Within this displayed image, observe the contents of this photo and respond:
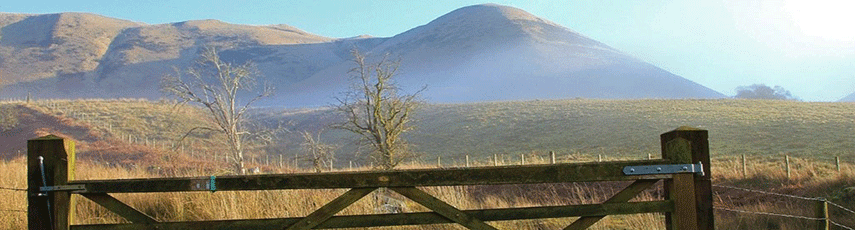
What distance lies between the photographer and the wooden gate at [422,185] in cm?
353

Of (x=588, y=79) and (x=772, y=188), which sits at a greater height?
(x=588, y=79)

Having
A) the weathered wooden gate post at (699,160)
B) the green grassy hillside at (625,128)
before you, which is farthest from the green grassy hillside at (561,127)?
the weathered wooden gate post at (699,160)

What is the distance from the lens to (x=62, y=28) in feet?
641

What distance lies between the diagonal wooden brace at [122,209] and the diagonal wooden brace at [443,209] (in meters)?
1.53

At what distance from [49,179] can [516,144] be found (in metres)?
48.2

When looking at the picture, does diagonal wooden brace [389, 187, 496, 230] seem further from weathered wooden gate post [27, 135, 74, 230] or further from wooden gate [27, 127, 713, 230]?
weathered wooden gate post [27, 135, 74, 230]

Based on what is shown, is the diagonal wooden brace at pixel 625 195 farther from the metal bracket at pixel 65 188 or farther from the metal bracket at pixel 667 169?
the metal bracket at pixel 65 188

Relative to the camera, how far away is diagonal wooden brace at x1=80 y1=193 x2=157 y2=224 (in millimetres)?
3637

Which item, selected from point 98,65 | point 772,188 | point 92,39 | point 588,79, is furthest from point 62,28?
point 772,188

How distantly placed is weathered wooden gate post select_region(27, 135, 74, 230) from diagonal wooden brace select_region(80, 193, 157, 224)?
0.16 meters

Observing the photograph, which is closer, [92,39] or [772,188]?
[772,188]

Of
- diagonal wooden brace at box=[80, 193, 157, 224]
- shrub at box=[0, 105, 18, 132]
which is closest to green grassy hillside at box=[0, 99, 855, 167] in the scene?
shrub at box=[0, 105, 18, 132]

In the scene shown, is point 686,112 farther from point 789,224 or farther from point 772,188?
point 789,224

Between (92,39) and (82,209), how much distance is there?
709 feet
